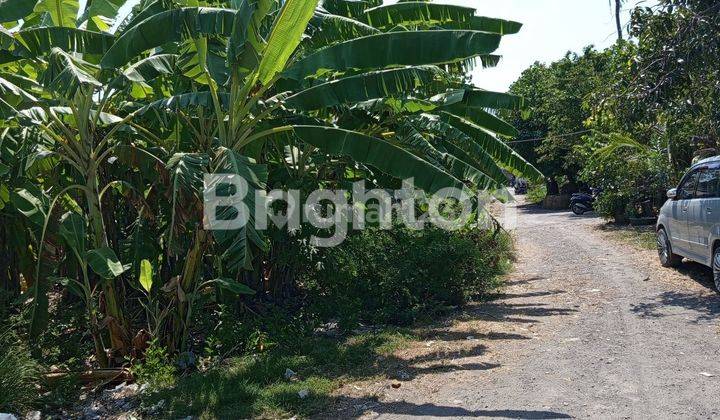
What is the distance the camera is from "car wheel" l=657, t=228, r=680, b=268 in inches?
448

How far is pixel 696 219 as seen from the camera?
960cm

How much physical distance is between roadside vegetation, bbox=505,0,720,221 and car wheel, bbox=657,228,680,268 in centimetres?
204

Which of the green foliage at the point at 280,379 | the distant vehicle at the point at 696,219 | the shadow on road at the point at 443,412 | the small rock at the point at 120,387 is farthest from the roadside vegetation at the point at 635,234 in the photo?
the small rock at the point at 120,387

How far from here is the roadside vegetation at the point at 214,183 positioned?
21.3ft

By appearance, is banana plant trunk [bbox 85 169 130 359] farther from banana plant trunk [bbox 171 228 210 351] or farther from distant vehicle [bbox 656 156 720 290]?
distant vehicle [bbox 656 156 720 290]

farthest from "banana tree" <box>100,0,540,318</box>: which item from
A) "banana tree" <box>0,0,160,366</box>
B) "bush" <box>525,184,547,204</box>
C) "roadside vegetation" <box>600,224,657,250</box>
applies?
"bush" <box>525,184,547,204</box>

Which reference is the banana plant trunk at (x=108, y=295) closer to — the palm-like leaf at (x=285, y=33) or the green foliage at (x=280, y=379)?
the green foliage at (x=280, y=379)

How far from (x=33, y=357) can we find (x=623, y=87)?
31.5 feet

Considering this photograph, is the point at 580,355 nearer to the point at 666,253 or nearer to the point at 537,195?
the point at 666,253

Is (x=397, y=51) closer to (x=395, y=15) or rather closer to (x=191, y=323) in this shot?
(x=395, y=15)

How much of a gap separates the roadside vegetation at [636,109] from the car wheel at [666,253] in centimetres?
204

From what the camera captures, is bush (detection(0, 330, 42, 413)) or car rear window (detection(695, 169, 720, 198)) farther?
car rear window (detection(695, 169, 720, 198))

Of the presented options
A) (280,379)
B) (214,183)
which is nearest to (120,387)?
(280,379)

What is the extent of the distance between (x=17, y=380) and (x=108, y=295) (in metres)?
1.39
